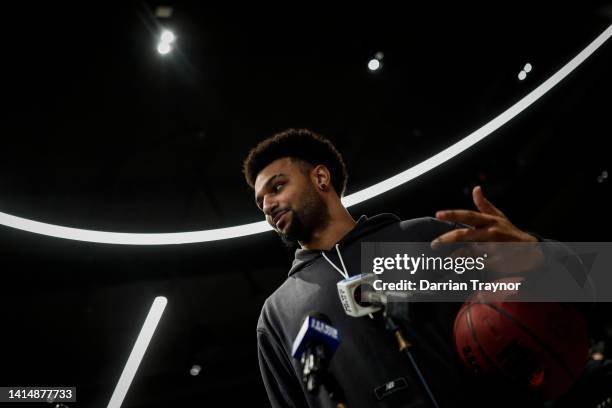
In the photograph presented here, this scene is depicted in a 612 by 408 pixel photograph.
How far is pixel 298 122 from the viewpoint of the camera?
5500 mm

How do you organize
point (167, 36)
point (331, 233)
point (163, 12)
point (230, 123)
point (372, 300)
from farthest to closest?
point (230, 123) → point (167, 36) → point (163, 12) → point (331, 233) → point (372, 300)

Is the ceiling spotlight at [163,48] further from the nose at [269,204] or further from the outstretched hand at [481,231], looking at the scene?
the outstretched hand at [481,231]

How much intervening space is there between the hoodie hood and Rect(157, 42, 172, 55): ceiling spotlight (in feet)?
10.1

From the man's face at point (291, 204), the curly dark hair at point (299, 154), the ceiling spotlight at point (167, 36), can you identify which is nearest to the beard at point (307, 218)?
the man's face at point (291, 204)

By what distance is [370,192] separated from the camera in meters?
3.54

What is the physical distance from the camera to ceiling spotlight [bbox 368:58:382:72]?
4.84 meters

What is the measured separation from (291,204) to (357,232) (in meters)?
0.38

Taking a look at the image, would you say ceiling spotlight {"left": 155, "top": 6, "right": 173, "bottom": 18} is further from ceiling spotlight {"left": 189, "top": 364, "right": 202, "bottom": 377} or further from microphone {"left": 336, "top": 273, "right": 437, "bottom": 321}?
ceiling spotlight {"left": 189, "top": 364, "right": 202, "bottom": 377}

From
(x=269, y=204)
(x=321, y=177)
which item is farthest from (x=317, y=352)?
(x=321, y=177)

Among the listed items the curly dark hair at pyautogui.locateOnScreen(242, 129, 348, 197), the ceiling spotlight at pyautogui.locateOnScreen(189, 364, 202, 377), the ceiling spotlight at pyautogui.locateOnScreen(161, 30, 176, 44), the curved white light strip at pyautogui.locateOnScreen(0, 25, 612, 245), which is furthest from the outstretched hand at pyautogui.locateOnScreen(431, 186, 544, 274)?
the ceiling spotlight at pyautogui.locateOnScreen(189, 364, 202, 377)

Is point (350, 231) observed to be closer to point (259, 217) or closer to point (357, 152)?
point (259, 217)

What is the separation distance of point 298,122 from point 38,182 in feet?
12.2

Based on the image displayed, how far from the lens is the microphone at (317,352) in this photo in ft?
4.07

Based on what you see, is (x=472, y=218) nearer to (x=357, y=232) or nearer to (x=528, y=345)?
(x=528, y=345)
